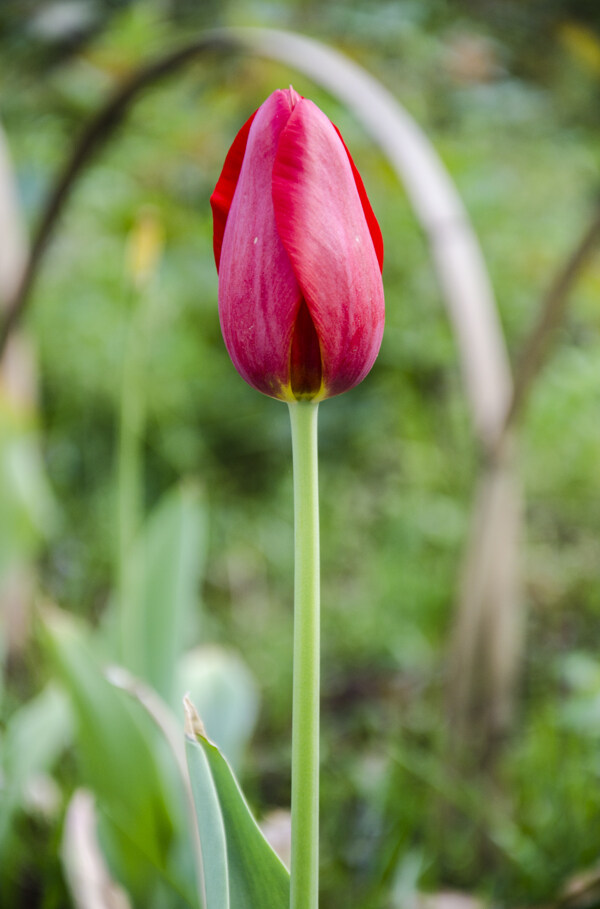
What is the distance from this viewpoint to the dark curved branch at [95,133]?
741 mm

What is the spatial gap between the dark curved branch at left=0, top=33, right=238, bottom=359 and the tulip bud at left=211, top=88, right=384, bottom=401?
21.6 inches

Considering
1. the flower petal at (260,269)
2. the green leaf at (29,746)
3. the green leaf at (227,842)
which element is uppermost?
the flower petal at (260,269)

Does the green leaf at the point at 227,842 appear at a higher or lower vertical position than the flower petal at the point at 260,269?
lower

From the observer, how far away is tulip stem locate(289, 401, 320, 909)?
26 cm

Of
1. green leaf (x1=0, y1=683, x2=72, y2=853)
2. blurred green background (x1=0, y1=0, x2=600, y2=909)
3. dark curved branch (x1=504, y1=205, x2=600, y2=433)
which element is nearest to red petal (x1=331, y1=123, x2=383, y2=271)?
dark curved branch (x1=504, y1=205, x2=600, y2=433)

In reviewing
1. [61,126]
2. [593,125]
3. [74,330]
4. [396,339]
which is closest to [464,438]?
[396,339]

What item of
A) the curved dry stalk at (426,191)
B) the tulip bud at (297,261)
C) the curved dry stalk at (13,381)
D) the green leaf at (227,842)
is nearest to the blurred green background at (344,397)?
the curved dry stalk at (13,381)

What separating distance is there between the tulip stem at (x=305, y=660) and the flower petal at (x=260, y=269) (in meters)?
0.02

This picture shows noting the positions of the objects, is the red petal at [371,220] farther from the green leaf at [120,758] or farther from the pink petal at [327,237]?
the green leaf at [120,758]

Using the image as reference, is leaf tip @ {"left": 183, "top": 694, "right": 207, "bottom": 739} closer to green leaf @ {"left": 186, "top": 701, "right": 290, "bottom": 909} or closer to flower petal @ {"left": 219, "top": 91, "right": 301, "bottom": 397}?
green leaf @ {"left": 186, "top": 701, "right": 290, "bottom": 909}

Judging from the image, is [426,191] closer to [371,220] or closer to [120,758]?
[371,220]

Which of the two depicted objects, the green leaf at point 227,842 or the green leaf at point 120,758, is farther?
the green leaf at point 120,758

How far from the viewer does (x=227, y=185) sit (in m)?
0.28

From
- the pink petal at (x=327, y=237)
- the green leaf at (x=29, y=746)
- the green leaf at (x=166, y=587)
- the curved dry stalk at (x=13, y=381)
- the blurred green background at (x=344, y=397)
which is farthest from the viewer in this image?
the blurred green background at (x=344, y=397)
